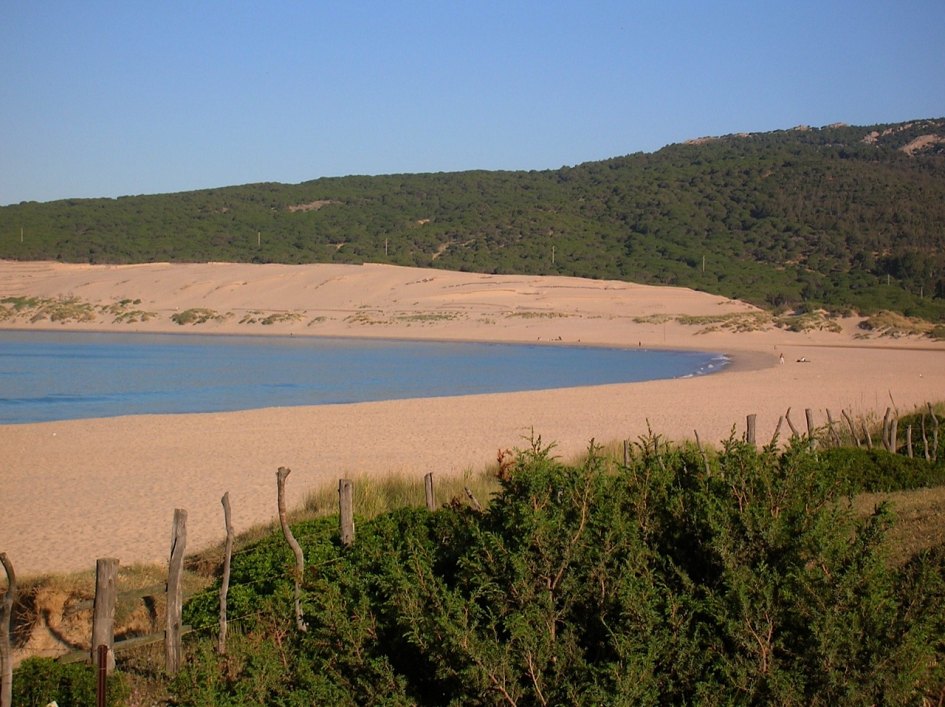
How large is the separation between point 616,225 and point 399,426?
241ft

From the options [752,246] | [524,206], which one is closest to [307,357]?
[752,246]

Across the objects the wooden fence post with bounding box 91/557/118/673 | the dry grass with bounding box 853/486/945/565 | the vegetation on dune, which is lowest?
the dry grass with bounding box 853/486/945/565

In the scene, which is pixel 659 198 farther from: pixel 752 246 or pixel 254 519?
pixel 254 519

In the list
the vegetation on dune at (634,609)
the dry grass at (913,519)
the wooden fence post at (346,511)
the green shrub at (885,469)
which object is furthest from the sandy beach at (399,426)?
the vegetation on dune at (634,609)

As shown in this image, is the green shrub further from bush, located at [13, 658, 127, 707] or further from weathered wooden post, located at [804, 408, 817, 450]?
bush, located at [13, 658, 127, 707]

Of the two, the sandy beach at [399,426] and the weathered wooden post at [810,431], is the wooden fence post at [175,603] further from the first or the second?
the sandy beach at [399,426]

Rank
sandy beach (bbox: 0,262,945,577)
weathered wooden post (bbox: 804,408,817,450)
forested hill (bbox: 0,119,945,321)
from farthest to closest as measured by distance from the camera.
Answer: forested hill (bbox: 0,119,945,321)
sandy beach (bbox: 0,262,945,577)
weathered wooden post (bbox: 804,408,817,450)

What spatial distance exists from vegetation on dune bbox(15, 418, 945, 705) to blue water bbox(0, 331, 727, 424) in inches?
756

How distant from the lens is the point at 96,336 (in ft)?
175

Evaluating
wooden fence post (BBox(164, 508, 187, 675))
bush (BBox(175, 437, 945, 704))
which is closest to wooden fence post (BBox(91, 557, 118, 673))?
wooden fence post (BBox(164, 508, 187, 675))

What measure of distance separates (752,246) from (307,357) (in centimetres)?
5103

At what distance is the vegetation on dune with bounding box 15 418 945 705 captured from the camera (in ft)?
12.5

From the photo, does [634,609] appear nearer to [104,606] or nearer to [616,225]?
[104,606]

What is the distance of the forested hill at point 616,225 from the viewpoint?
242ft
